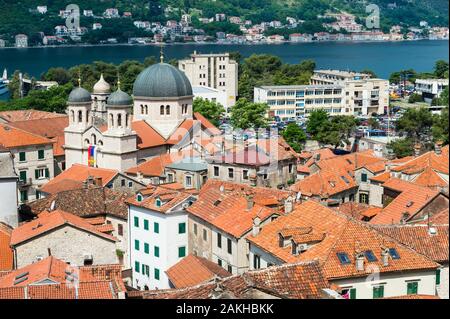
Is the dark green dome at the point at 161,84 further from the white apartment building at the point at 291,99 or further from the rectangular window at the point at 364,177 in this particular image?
the white apartment building at the point at 291,99

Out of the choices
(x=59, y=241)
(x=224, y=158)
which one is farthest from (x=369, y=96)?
(x=59, y=241)

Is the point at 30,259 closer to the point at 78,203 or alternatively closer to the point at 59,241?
the point at 59,241

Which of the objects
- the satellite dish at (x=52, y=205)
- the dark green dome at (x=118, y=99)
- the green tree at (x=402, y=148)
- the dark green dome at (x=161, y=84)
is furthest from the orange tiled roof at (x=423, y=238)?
the dark green dome at (x=161, y=84)

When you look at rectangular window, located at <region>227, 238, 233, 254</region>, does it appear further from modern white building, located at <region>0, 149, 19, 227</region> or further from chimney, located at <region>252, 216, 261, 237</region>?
modern white building, located at <region>0, 149, 19, 227</region>

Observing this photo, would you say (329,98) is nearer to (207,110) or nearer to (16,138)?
(207,110)

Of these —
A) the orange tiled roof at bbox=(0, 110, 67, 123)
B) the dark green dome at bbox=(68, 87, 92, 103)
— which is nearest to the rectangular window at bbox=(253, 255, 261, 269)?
the dark green dome at bbox=(68, 87, 92, 103)

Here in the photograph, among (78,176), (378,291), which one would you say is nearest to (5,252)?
(378,291)
